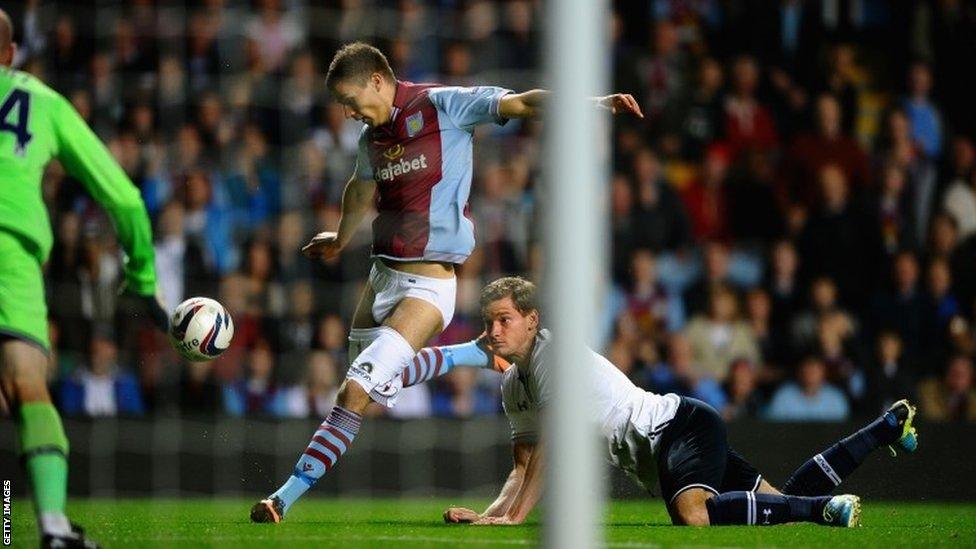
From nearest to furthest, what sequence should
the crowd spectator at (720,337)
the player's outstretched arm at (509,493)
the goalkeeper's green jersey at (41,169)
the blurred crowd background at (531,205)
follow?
the goalkeeper's green jersey at (41,169)
the player's outstretched arm at (509,493)
the blurred crowd background at (531,205)
the crowd spectator at (720,337)

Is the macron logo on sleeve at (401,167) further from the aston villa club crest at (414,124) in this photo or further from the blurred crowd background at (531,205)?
the blurred crowd background at (531,205)

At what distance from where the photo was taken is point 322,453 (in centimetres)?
633

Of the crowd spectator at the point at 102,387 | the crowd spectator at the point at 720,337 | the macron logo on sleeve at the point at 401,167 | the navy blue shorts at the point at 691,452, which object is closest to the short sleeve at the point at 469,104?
the macron logo on sleeve at the point at 401,167

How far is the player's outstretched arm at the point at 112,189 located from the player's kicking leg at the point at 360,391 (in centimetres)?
178

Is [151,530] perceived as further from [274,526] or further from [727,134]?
[727,134]

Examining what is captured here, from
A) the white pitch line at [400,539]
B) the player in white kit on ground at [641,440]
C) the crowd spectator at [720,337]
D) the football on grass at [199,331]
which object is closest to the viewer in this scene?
the white pitch line at [400,539]

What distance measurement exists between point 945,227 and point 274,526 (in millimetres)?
5731

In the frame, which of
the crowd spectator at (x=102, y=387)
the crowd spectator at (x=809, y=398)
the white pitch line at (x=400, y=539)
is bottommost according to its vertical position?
the crowd spectator at (x=809, y=398)

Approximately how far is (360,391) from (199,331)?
3.15 ft

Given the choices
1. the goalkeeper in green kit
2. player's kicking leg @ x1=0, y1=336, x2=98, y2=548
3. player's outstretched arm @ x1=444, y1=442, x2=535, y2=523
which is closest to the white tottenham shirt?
player's outstretched arm @ x1=444, y1=442, x2=535, y2=523

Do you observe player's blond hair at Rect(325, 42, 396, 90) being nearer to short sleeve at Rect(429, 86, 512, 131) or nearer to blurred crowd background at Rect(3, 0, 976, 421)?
short sleeve at Rect(429, 86, 512, 131)

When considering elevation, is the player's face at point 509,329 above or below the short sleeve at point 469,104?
below

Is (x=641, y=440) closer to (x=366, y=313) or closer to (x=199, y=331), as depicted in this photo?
(x=366, y=313)

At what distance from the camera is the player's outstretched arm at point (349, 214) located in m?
6.82
